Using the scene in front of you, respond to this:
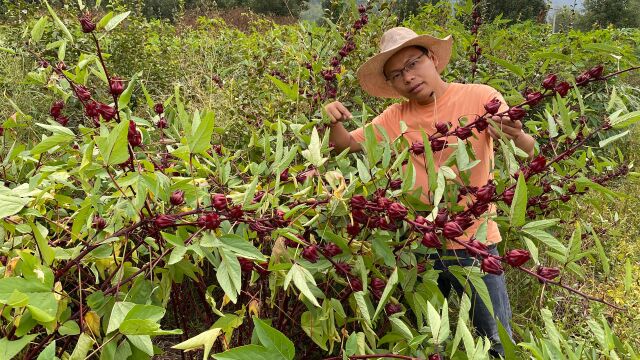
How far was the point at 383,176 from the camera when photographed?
122 centimetres

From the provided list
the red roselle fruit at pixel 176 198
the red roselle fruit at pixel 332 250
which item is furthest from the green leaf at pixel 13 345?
the red roselle fruit at pixel 332 250

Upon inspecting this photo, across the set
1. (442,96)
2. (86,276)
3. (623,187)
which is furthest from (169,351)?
(623,187)

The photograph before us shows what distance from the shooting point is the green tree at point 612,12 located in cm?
2181

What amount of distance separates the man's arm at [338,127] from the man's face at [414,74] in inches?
11.8

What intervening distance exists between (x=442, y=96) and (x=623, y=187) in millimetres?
3437

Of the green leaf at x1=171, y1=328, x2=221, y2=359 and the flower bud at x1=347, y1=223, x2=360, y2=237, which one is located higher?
the flower bud at x1=347, y1=223, x2=360, y2=237

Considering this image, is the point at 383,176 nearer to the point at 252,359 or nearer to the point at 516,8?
the point at 252,359

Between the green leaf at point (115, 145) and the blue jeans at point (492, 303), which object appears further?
the blue jeans at point (492, 303)

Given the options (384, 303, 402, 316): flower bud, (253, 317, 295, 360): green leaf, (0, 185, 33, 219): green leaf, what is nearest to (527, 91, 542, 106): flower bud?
(384, 303, 402, 316): flower bud

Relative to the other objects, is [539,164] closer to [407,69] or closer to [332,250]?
[332,250]

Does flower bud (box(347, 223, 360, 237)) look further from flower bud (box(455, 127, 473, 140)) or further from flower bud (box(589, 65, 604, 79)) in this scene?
flower bud (box(589, 65, 604, 79))

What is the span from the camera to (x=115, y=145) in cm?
80

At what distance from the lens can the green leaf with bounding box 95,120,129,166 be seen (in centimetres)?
78

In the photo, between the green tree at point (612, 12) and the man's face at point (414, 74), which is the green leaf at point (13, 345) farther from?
the green tree at point (612, 12)
